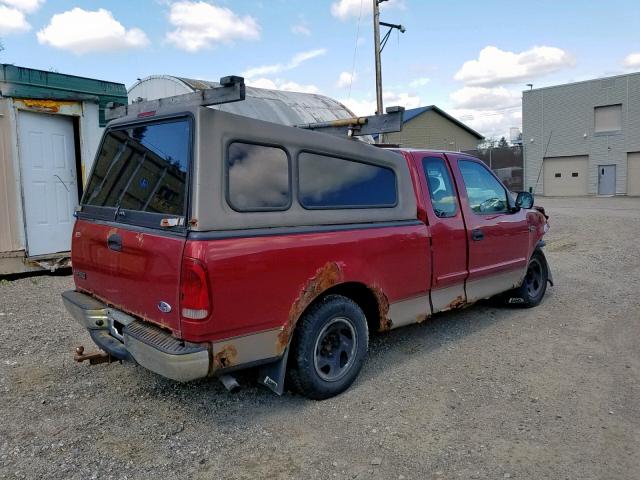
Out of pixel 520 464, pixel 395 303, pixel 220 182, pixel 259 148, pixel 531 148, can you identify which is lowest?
pixel 520 464

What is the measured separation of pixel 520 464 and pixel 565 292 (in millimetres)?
4738

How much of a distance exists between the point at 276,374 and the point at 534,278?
14.0 ft

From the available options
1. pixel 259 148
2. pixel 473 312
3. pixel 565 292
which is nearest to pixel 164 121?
pixel 259 148

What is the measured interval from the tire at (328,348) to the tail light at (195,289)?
0.86m

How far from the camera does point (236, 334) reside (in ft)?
10.5

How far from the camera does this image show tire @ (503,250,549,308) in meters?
6.29

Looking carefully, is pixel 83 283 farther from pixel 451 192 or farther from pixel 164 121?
pixel 451 192

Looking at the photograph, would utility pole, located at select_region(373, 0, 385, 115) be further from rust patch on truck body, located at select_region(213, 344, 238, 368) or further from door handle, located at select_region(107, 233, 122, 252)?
rust patch on truck body, located at select_region(213, 344, 238, 368)

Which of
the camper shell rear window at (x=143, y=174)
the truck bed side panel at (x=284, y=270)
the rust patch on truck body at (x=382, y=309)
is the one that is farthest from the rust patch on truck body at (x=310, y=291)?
the camper shell rear window at (x=143, y=174)

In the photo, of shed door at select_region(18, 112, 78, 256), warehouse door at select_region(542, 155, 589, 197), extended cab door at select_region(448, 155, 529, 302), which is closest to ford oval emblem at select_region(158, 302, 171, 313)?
extended cab door at select_region(448, 155, 529, 302)

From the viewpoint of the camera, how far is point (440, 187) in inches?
196

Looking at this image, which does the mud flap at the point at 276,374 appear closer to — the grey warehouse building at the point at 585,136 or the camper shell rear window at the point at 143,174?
the camper shell rear window at the point at 143,174

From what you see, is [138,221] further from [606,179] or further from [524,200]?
[606,179]

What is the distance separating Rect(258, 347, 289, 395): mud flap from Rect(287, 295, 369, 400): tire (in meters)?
0.13
